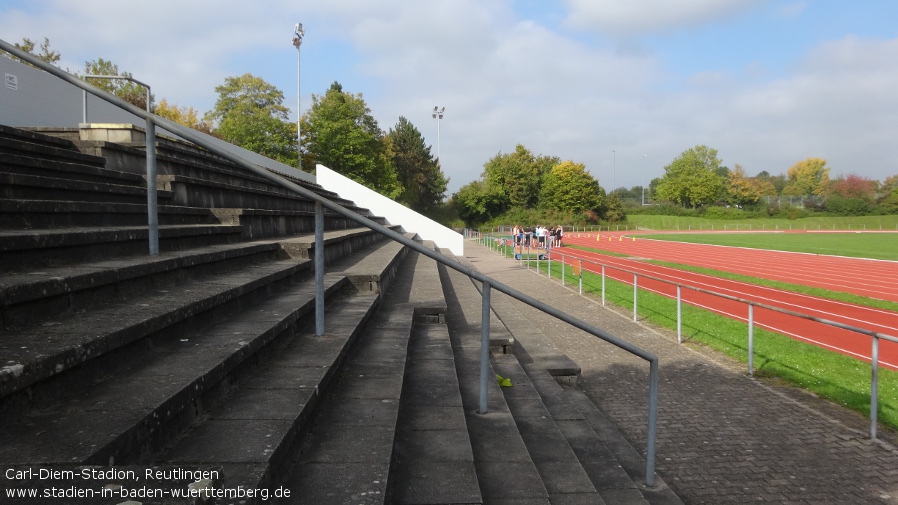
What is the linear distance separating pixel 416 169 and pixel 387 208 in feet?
160

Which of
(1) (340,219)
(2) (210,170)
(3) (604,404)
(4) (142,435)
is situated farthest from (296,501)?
(1) (340,219)

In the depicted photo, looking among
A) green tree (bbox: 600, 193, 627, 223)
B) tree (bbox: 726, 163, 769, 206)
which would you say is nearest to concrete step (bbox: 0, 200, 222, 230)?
green tree (bbox: 600, 193, 627, 223)

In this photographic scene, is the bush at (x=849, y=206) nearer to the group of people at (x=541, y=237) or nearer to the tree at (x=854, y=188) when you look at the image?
the tree at (x=854, y=188)

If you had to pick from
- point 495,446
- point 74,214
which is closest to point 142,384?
point 495,446

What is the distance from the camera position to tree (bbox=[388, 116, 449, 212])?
2692 inches

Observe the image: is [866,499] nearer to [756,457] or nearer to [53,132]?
[756,457]

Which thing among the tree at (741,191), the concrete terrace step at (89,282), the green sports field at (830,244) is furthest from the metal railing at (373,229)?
the tree at (741,191)

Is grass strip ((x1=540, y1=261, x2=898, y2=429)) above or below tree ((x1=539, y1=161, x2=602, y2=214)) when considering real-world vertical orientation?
below

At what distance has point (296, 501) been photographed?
1.99 metres

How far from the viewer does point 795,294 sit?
45.6 feet

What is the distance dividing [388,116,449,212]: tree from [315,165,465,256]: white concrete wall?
42.3 meters

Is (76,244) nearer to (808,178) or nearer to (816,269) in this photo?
(816,269)

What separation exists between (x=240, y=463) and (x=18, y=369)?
75 cm

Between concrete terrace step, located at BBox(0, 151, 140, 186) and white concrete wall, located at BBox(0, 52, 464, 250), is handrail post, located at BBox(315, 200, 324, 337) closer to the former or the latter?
concrete terrace step, located at BBox(0, 151, 140, 186)
